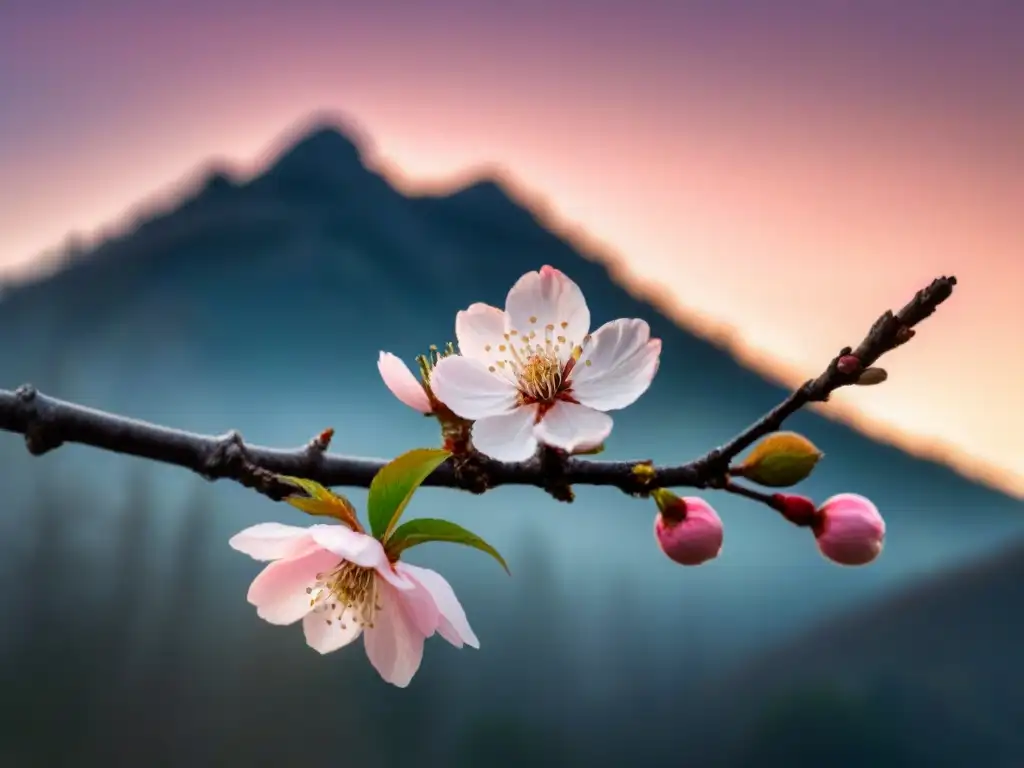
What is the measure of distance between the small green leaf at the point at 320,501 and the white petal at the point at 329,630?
129mm

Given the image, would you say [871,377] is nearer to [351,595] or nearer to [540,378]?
[540,378]

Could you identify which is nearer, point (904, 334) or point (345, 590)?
point (904, 334)

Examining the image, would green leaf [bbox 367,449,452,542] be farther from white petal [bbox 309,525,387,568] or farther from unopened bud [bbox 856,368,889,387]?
unopened bud [bbox 856,368,889,387]

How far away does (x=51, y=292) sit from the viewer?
15.5 metres

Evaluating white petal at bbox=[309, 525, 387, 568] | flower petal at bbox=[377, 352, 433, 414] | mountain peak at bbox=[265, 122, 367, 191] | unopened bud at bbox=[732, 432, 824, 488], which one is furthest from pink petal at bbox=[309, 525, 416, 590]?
mountain peak at bbox=[265, 122, 367, 191]

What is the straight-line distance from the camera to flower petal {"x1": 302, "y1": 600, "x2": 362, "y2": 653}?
1.93 ft

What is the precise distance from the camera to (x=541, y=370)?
56 cm

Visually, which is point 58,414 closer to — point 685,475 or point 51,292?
point 685,475

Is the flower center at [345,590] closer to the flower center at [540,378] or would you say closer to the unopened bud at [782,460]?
the flower center at [540,378]

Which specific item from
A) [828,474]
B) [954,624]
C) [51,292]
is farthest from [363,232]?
[954,624]

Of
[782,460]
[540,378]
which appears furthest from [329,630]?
[782,460]

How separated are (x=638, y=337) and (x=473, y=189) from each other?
16.4m

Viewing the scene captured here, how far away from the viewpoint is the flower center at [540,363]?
557 mm

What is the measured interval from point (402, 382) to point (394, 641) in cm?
17
